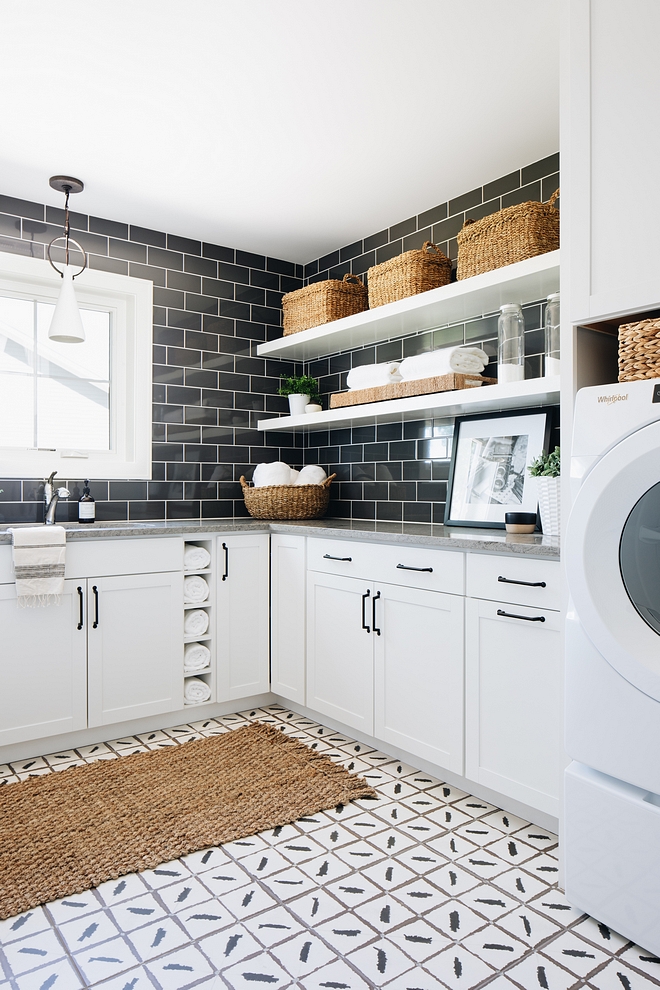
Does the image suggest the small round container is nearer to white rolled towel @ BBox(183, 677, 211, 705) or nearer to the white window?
white rolled towel @ BBox(183, 677, 211, 705)

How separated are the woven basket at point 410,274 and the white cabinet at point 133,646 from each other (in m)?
1.56

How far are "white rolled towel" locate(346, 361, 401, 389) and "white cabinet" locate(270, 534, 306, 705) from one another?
2.55ft

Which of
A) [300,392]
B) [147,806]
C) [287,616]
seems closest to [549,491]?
[287,616]

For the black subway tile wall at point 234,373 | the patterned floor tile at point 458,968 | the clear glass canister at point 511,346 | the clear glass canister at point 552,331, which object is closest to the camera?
the patterned floor tile at point 458,968

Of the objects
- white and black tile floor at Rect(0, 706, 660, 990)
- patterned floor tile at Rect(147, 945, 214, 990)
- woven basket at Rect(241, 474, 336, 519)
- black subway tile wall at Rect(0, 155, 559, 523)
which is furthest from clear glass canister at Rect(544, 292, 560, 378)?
patterned floor tile at Rect(147, 945, 214, 990)

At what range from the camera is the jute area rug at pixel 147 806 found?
75.4 inches

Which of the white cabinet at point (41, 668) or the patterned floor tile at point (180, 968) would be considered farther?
the white cabinet at point (41, 668)

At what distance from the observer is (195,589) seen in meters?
3.09

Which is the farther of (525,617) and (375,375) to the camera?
(375,375)

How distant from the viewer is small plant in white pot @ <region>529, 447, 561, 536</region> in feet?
7.68

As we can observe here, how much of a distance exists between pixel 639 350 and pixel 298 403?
231 cm

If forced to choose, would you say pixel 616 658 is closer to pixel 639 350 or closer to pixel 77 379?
pixel 639 350

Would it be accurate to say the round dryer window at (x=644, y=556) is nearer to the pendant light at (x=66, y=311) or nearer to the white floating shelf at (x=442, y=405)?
the white floating shelf at (x=442, y=405)

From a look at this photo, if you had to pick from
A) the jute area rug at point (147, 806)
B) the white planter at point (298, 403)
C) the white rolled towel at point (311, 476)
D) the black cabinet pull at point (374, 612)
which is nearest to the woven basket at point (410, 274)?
the white planter at point (298, 403)
